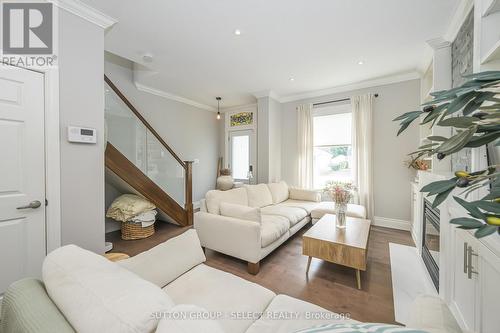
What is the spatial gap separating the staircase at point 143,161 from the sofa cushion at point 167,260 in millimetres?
2093

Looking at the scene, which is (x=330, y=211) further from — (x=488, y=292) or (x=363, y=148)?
(x=488, y=292)

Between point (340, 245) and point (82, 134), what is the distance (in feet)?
9.16

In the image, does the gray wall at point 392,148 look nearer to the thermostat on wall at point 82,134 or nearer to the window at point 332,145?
the window at point 332,145

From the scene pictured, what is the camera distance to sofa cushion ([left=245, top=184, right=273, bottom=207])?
348cm

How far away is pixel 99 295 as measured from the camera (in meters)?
0.65

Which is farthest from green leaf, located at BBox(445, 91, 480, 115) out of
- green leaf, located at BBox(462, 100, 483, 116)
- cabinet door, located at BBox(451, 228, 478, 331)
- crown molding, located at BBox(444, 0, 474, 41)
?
crown molding, located at BBox(444, 0, 474, 41)

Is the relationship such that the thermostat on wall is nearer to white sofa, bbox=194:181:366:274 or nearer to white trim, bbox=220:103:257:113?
white sofa, bbox=194:181:366:274

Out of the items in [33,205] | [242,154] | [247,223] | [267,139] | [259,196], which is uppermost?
[267,139]

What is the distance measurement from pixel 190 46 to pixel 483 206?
10.2 ft

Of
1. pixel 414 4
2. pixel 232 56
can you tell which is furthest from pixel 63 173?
pixel 414 4

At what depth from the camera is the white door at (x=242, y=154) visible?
5.35 meters

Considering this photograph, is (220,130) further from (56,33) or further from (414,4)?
(414,4)

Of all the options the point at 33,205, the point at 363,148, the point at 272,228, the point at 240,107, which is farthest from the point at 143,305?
the point at 240,107

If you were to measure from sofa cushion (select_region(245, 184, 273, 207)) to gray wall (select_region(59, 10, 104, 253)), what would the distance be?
2.10 m
